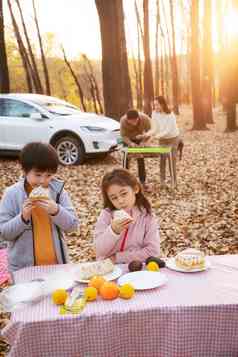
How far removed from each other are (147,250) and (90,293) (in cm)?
87

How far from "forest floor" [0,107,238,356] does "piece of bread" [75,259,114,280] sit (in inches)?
53.7

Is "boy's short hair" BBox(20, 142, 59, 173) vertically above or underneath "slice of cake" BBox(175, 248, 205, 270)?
above

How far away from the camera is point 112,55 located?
14383mm

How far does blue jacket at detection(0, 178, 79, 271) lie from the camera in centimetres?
317

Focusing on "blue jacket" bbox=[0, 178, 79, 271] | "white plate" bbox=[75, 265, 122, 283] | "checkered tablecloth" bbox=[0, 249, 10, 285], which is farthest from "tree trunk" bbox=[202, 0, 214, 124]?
"white plate" bbox=[75, 265, 122, 283]

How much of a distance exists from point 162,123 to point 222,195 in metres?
1.75

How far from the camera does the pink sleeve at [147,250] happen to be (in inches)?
122

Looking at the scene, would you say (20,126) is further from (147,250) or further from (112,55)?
(147,250)

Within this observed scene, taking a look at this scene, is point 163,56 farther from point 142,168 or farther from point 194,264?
point 194,264

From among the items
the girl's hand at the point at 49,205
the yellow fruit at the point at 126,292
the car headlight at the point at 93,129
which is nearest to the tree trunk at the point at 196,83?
the car headlight at the point at 93,129

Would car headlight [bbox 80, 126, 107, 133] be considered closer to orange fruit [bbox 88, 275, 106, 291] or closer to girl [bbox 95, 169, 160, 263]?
girl [bbox 95, 169, 160, 263]

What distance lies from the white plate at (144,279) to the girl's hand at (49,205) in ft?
2.29

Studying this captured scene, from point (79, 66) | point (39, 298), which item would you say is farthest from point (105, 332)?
point (79, 66)

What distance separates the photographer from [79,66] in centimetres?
4450
